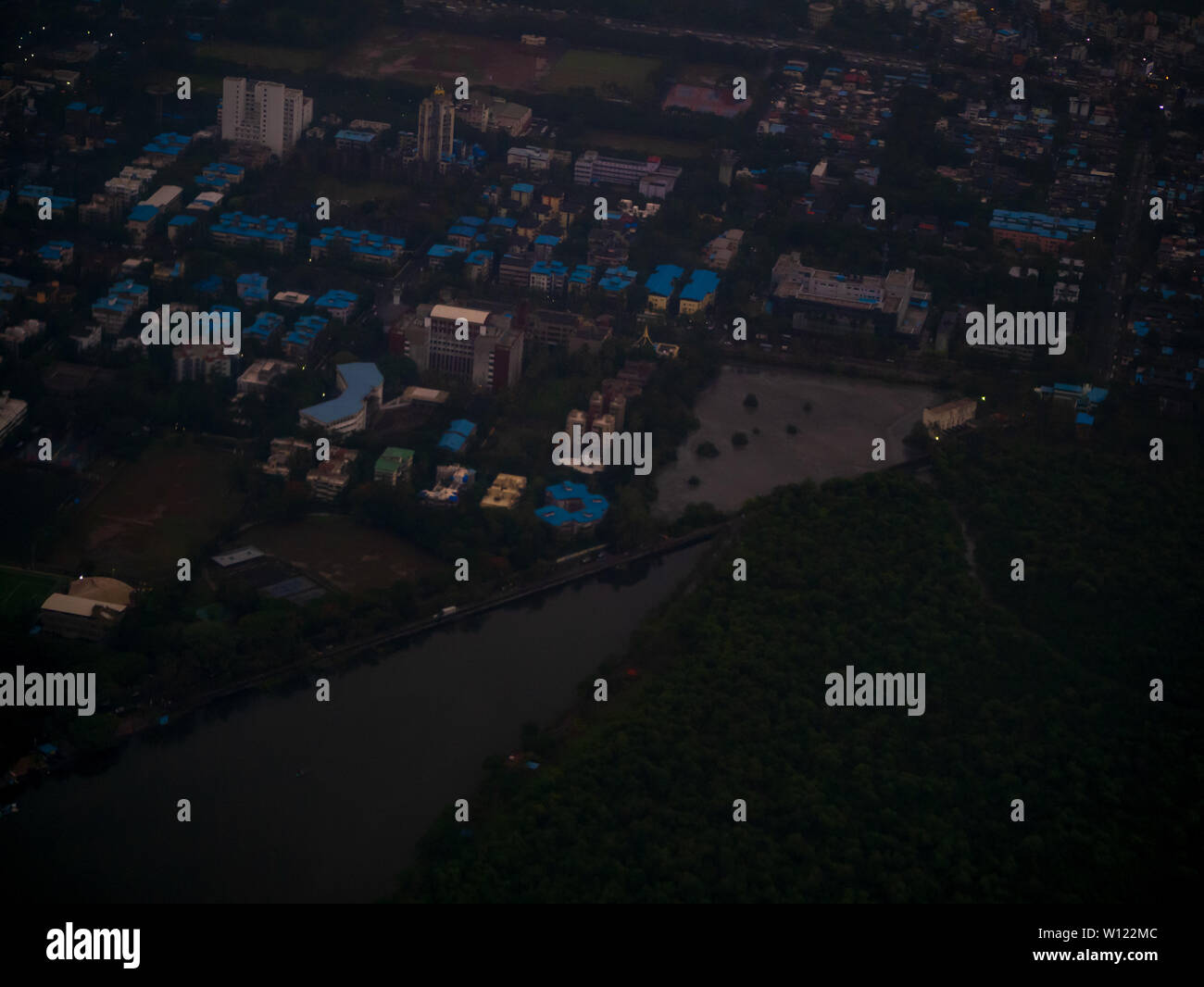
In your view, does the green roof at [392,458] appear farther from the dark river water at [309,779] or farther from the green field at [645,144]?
the green field at [645,144]

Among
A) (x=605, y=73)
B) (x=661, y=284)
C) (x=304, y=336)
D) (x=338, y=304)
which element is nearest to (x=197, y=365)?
(x=304, y=336)

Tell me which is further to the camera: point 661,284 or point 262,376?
point 661,284

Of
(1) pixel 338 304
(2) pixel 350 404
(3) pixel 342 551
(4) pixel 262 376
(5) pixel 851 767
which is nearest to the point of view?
(5) pixel 851 767

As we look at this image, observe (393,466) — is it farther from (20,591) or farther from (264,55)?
(264,55)

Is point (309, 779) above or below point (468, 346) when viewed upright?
below
